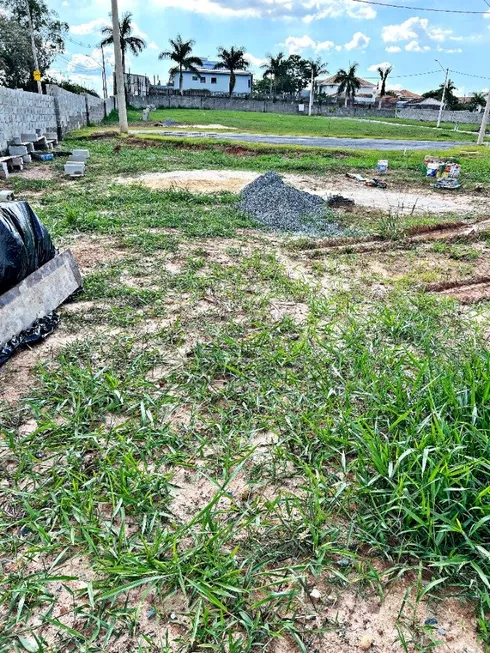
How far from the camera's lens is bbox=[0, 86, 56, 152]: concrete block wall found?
36.4 feet

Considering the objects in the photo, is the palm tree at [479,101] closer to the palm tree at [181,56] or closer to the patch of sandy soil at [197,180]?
the palm tree at [181,56]

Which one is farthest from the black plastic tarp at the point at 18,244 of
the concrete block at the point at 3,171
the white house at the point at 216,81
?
the white house at the point at 216,81

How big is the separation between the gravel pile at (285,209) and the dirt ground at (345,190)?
773 millimetres

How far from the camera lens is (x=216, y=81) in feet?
184

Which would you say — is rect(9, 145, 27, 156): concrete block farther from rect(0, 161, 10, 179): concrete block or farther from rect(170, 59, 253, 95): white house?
rect(170, 59, 253, 95): white house

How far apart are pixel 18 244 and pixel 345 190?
7845 mm

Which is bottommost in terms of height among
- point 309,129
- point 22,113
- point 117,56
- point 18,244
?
point 18,244

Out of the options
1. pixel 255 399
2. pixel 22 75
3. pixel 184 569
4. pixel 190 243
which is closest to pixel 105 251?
pixel 190 243

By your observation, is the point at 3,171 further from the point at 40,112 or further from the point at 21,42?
the point at 21,42

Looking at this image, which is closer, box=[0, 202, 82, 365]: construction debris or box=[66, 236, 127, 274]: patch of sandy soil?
box=[0, 202, 82, 365]: construction debris

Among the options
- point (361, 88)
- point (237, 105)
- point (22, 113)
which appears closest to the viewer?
point (22, 113)

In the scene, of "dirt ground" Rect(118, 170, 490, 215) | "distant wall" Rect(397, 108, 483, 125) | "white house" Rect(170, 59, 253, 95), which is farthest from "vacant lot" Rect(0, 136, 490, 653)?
"white house" Rect(170, 59, 253, 95)

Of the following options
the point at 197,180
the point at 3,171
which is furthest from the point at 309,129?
the point at 3,171

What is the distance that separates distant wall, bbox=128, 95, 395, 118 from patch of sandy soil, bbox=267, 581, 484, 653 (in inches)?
1714
